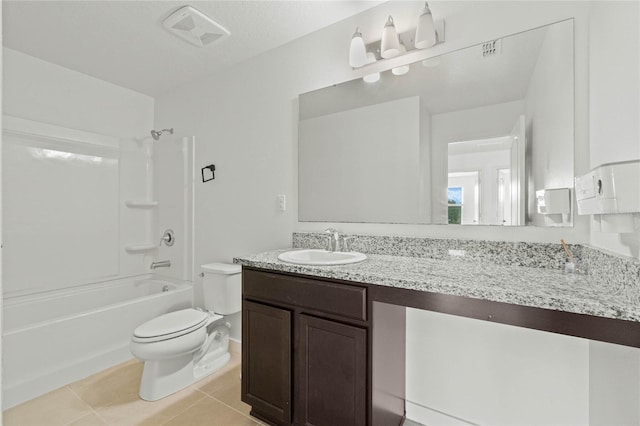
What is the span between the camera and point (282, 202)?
2.33 metres

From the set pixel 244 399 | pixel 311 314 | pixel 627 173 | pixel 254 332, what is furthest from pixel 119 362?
pixel 627 173

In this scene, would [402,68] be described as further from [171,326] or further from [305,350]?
[171,326]

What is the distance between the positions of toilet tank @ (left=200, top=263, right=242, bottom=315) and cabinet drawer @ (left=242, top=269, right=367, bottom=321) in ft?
2.33

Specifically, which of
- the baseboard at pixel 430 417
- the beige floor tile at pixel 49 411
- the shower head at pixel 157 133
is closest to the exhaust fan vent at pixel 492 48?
the baseboard at pixel 430 417

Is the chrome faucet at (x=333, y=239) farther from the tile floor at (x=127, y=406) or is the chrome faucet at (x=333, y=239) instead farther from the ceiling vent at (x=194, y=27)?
the ceiling vent at (x=194, y=27)

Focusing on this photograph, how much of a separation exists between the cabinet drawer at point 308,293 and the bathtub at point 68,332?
1.32m

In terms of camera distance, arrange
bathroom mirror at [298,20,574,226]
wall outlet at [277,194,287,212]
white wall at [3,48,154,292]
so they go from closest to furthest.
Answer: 1. bathroom mirror at [298,20,574,226]
2. wall outlet at [277,194,287,212]
3. white wall at [3,48,154,292]

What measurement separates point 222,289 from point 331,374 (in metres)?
1.25

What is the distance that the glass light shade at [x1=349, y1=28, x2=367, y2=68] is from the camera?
6.20 feet

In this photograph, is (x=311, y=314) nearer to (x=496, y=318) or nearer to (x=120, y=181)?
(x=496, y=318)

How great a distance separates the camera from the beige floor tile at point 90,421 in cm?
173

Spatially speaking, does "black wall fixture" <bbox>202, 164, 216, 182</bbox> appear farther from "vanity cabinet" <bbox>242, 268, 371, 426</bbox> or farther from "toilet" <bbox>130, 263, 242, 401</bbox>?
"vanity cabinet" <bbox>242, 268, 371, 426</bbox>

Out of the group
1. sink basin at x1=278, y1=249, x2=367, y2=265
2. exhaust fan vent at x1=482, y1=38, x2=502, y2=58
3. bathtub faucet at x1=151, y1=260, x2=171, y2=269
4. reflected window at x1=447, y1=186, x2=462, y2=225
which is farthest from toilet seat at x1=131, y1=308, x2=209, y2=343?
exhaust fan vent at x1=482, y1=38, x2=502, y2=58

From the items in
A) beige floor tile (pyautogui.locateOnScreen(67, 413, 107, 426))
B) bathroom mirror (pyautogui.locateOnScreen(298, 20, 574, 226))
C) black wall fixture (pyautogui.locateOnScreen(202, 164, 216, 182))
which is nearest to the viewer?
bathroom mirror (pyautogui.locateOnScreen(298, 20, 574, 226))
